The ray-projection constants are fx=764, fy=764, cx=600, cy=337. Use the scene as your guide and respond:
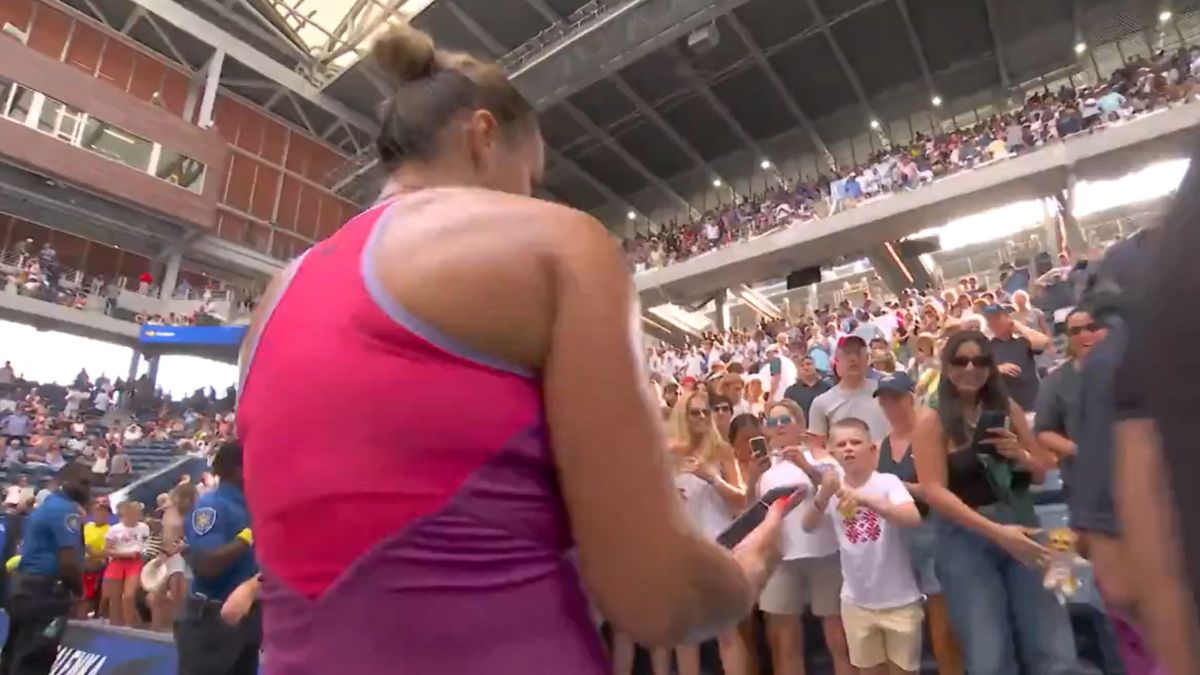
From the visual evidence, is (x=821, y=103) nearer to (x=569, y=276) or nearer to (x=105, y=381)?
(x=105, y=381)

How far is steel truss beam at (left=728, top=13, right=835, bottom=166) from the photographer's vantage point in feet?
56.6

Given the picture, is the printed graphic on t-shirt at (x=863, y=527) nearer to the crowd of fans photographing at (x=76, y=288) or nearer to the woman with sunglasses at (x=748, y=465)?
the woman with sunglasses at (x=748, y=465)

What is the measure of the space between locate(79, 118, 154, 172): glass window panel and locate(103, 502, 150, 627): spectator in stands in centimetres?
1498

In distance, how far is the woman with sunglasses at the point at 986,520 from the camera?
8.36 feet

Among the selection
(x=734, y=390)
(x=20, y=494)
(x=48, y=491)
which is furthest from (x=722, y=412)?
(x=20, y=494)

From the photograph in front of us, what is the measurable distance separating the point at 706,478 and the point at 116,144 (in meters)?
20.5

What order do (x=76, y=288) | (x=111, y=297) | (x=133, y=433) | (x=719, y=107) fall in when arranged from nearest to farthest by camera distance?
1. (x=133, y=433)
2. (x=76, y=288)
3. (x=111, y=297)
4. (x=719, y=107)

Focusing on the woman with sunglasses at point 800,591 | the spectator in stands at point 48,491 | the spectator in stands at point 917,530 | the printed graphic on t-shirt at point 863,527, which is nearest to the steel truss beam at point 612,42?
the spectator in stands at point 48,491

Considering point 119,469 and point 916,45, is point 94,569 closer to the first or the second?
point 119,469

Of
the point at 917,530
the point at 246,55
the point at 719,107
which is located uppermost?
the point at 246,55

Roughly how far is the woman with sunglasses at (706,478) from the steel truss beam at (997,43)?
16.5 meters

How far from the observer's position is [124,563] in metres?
6.99

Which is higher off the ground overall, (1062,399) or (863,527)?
(1062,399)

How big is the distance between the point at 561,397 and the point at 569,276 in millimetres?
120
